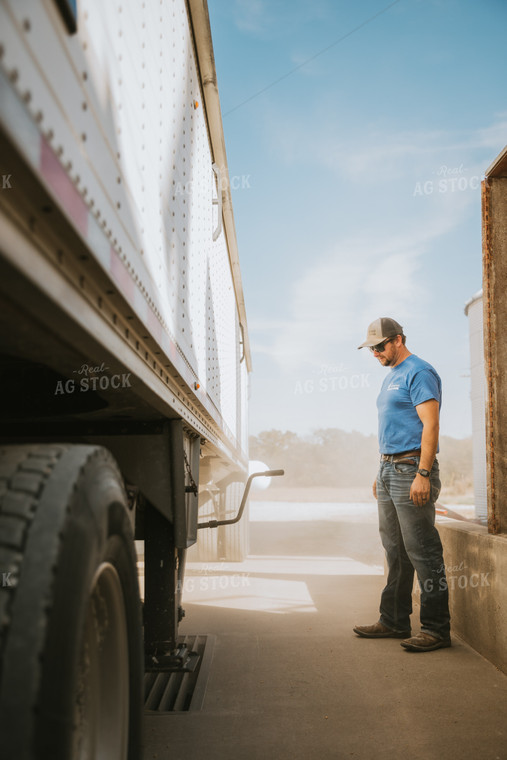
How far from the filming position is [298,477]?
5494 cm

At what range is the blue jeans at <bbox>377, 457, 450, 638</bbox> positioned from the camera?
14.1ft

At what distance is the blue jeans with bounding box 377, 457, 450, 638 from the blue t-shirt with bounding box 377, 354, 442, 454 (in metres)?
0.14

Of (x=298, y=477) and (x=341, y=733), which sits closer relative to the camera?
(x=341, y=733)

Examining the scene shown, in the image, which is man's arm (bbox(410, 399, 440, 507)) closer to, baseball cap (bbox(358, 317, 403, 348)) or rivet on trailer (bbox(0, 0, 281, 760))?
baseball cap (bbox(358, 317, 403, 348))

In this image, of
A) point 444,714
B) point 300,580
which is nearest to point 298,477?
point 300,580

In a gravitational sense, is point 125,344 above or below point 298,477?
above

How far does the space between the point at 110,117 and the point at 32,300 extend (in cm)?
65

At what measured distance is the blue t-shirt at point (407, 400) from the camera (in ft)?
14.5

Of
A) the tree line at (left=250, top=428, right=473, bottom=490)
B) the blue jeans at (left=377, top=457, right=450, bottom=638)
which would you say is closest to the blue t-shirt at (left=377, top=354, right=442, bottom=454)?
the blue jeans at (left=377, top=457, right=450, bottom=638)

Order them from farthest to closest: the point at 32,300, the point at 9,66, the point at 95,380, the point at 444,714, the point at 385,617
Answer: the point at 385,617
the point at 444,714
the point at 95,380
the point at 32,300
the point at 9,66

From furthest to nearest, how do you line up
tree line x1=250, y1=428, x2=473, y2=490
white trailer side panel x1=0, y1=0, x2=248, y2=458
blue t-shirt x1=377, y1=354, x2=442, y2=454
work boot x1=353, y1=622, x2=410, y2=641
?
tree line x1=250, y1=428, x2=473, y2=490 → work boot x1=353, y1=622, x2=410, y2=641 → blue t-shirt x1=377, y1=354, x2=442, y2=454 → white trailer side panel x1=0, y1=0, x2=248, y2=458

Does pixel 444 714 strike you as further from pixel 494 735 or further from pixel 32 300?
pixel 32 300

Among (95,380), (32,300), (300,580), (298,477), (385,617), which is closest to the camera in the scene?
(32,300)

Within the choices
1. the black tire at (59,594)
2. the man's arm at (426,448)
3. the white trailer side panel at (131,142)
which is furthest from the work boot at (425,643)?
the black tire at (59,594)
